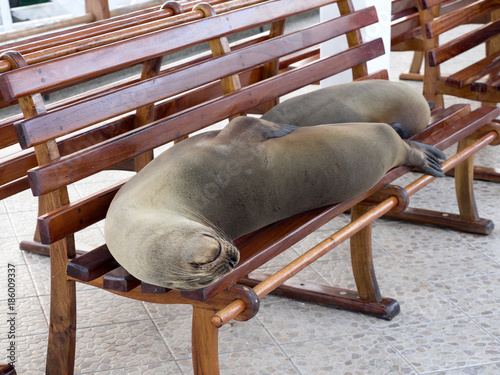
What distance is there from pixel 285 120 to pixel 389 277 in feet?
2.82

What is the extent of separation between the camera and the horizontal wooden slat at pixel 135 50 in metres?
1.99

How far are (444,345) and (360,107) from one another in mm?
947

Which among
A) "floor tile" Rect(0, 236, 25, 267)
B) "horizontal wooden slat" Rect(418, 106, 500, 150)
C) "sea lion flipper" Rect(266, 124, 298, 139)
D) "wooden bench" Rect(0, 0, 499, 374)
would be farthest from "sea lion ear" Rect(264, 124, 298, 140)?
"floor tile" Rect(0, 236, 25, 267)

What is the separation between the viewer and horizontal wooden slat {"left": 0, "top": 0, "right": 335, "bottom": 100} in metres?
1.99

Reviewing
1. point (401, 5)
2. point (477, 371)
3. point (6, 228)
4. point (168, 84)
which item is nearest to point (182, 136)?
point (168, 84)

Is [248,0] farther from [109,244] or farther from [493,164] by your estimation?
[493,164]

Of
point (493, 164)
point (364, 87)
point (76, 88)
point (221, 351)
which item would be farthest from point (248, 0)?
point (76, 88)

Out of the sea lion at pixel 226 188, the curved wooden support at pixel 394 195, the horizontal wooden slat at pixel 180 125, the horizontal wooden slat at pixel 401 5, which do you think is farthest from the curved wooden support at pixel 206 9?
the horizontal wooden slat at pixel 401 5

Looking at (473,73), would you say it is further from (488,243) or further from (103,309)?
(103,309)

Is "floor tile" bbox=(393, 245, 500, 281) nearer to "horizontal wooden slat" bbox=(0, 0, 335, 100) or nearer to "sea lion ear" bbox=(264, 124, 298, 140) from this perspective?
"sea lion ear" bbox=(264, 124, 298, 140)

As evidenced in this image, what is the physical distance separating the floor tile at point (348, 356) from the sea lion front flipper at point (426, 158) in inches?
25.2

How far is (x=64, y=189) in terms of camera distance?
2.13 meters

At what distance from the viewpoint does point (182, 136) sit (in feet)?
8.20

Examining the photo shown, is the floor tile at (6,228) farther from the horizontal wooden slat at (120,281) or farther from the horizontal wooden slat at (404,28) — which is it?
the horizontal wooden slat at (404,28)
